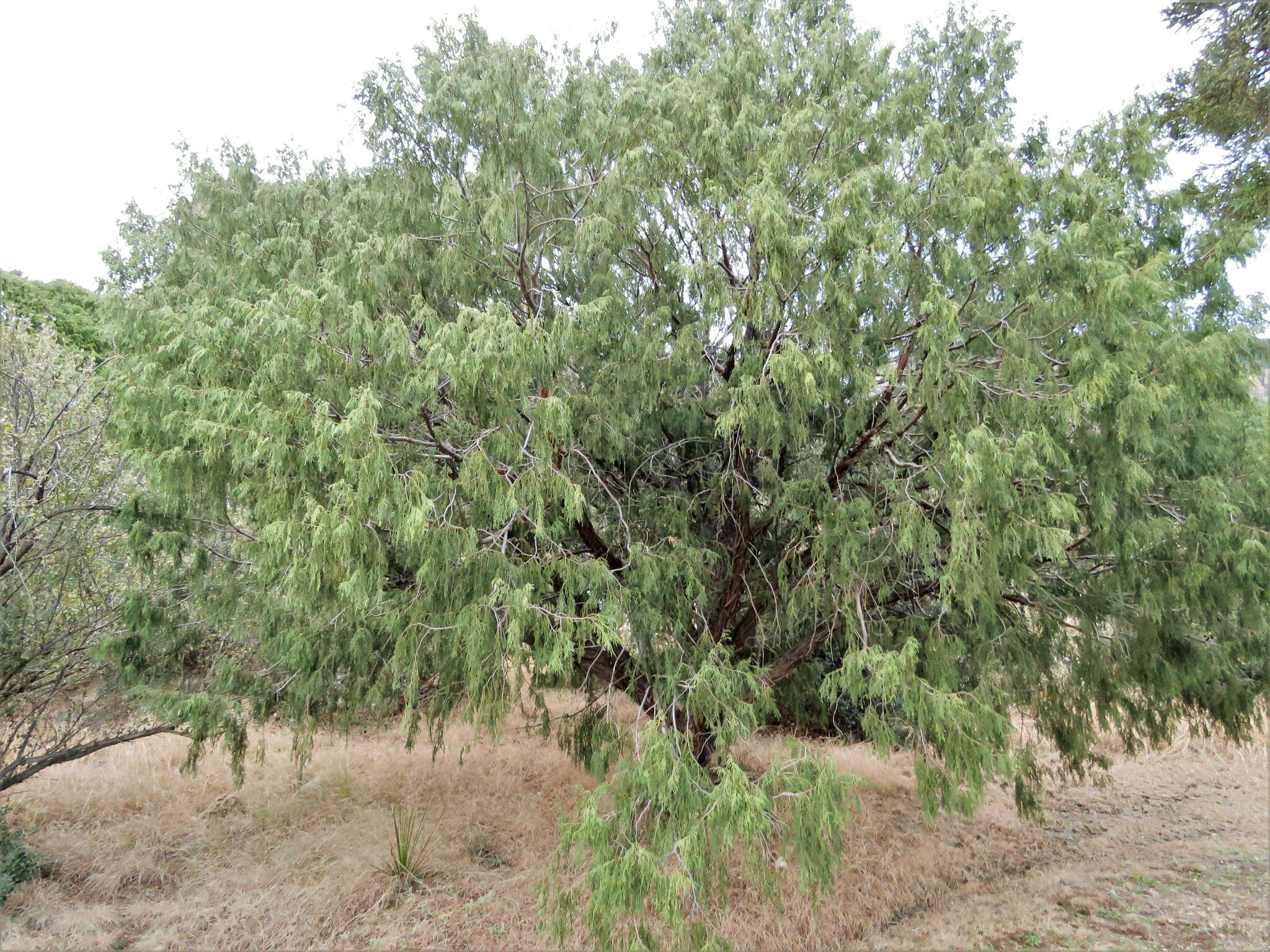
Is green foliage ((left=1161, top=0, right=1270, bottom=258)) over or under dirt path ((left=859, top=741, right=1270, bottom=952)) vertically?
over

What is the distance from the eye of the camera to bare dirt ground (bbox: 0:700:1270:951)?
4.96 meters

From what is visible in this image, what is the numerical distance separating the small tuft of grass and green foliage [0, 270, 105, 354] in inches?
317

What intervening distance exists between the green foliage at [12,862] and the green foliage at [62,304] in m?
6.50

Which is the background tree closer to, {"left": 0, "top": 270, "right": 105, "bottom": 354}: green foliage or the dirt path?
{"left": 0, "top": 270, "right": 105, "bottom": 354}: green foliage

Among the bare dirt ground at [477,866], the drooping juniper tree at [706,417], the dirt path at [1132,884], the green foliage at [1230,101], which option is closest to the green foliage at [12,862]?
the bare dirt ground at [477,866]

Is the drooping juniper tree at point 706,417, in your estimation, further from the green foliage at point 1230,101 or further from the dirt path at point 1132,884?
the dirt path at point 1132,884

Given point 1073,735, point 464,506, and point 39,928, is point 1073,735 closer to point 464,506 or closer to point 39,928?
point 464,506

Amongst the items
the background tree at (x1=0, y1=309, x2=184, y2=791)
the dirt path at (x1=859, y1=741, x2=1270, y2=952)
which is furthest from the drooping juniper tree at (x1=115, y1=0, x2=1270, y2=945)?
the dirt path at (x1=859, y1=741, x2=1270, y2=952)

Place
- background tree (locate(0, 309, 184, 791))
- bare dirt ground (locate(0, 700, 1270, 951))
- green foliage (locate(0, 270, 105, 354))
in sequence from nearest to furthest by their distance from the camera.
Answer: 1. background tree (locate(0, 309, 184, 791))
2. bare dirt ground (locate(0, 700, 1270, 951))
3. green foliage (locate(0, 270, 105, 354))

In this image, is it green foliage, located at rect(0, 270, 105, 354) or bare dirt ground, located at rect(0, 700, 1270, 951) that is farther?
green foliage, located at rect(0, 270, 105, 354)

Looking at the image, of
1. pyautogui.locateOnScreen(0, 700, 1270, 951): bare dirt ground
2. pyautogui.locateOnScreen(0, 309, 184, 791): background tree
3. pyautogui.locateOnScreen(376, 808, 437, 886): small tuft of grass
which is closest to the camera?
pyautogui.locateOnScreen(0, 309, 184, 791): background tree

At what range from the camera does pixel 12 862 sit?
16.5 ft

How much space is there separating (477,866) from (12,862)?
11.4ft

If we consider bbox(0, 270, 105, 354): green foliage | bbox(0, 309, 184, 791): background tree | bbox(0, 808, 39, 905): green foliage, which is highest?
bbox(0, 270, 105, 354): green foliage
